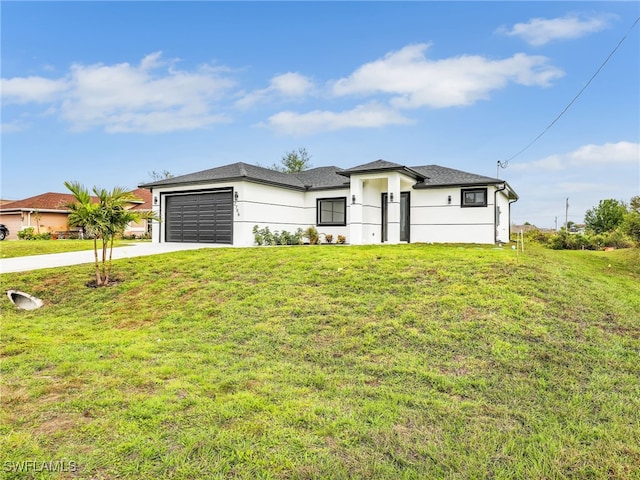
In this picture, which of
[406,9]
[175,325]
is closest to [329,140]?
[406,9]

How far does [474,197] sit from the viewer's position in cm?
1597

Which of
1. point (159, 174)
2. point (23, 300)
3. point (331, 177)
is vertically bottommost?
point (23, 300)

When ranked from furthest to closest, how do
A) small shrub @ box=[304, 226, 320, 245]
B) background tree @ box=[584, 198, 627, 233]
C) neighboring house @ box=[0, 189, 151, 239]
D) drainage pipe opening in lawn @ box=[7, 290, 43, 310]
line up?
1. background tree @ box=[584, 198, 627, 233]
2. neighboring house @ box=[0, 189, 151, 239]
3. small shrub @ box=[304, 226, 320, 245]
4. drainage pipe opening in lawn @ box=[7, 290, 43, 310]

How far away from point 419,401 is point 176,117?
2509cm

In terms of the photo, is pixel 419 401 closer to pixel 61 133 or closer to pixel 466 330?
pixel 466 330

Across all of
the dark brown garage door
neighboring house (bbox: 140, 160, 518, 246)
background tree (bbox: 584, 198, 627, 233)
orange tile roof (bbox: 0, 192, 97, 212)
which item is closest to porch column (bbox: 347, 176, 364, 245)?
neighboring house (bbox: 140, 160, 518, 246)

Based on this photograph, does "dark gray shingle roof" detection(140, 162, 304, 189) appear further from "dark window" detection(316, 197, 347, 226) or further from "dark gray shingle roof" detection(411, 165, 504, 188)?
"dark gray shingle roof" detection(411, 165, 504, 188)

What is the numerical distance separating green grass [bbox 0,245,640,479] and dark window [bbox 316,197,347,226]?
395 inches

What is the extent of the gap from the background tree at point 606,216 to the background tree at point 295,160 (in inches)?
1109

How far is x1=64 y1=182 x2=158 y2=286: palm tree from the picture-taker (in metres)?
8.73

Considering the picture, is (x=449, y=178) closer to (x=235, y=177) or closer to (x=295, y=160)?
(x=235, y=177)

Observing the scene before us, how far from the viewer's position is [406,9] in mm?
12781

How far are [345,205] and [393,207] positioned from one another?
2775 millimetres

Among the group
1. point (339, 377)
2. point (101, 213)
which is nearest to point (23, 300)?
point (101, 213)
